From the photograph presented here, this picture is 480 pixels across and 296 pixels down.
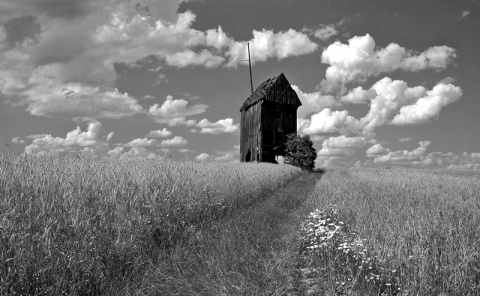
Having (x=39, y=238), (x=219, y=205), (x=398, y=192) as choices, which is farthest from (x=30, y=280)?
(x=398, y=192)

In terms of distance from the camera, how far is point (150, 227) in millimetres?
7129

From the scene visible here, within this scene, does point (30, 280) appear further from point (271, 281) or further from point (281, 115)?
point (281, 115)

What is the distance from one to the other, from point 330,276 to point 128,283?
10.3ft

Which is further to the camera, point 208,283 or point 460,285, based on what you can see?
point 208,283

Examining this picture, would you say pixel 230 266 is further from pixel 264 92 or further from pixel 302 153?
pixel 264 92

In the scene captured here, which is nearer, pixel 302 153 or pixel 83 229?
pixel 83 229

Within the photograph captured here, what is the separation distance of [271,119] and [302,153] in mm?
5886

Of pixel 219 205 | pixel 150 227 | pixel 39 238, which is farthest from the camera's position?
pixel 219 205

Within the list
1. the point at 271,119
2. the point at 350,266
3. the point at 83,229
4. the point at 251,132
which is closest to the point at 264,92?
the point at 271,119

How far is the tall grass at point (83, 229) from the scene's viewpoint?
4.67m

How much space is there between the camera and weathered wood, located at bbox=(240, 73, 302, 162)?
41.8 m

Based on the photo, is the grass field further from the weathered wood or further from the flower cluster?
the weathered wood

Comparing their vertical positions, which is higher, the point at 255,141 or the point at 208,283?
the point at 255,141

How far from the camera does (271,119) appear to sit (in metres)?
42.2
